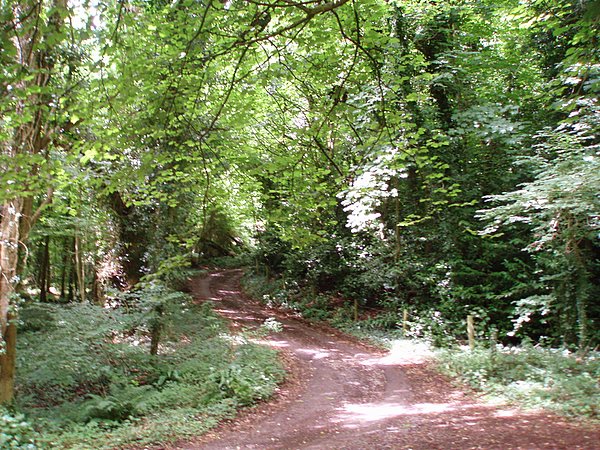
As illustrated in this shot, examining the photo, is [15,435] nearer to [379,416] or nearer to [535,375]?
[379,416]

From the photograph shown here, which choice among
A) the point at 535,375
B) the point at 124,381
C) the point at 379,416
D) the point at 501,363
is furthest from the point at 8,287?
the point at 535,375

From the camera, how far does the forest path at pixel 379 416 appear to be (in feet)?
18.6

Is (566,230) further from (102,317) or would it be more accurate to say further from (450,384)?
(102,317)

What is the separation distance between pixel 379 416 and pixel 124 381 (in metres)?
5.41

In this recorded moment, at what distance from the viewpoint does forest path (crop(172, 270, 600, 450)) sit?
5672mm

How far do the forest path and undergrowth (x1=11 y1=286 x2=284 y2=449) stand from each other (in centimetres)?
60

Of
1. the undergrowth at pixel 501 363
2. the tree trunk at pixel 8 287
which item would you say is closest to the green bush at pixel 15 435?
the tree trunk at pixel 8 287

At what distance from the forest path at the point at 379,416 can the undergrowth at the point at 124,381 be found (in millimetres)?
598

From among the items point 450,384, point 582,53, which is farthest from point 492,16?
point 450,384

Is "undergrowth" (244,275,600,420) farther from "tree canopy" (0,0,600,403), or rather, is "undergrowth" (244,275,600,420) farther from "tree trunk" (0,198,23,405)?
"tree trunk" (0,198,23,405)

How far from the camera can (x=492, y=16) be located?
13984 millimetres

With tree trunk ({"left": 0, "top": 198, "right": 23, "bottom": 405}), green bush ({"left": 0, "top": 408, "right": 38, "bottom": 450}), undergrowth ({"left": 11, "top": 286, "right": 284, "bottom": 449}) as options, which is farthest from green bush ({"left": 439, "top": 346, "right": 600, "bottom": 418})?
tree trunk ({"left": 0, "top": 198, "right": 23, "bottom": 405})

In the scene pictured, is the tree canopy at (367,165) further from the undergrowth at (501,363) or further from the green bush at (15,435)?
the green bush at (15,435)

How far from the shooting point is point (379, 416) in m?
7.13
